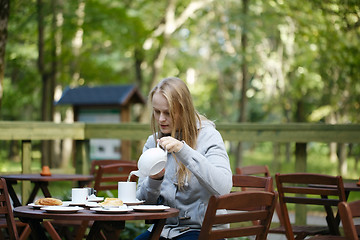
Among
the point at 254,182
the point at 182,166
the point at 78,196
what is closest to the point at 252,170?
the point at 254,182

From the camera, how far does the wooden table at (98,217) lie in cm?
292

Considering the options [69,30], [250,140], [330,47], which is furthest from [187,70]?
[250,140]

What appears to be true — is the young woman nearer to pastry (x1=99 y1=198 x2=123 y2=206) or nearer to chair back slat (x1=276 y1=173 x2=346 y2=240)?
pastry (x1=99 y1=198 x2=123 y2=206)

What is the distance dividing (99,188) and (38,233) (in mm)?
1977

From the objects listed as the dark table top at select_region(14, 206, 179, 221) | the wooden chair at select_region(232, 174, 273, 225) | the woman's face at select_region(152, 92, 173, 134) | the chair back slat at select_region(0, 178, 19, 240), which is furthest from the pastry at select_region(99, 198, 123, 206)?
the wooden chair at select_region(232, 174, 273, 225)

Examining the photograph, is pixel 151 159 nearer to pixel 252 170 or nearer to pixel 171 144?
pixel 171 144

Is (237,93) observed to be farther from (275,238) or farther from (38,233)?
(38,233)

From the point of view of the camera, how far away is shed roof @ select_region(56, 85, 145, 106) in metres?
14.5

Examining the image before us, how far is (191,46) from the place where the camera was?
31984 millimetres

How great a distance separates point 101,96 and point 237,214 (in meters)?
11.9

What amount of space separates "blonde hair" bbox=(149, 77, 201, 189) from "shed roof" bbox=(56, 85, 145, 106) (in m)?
10.9

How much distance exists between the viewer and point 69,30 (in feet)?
44.2

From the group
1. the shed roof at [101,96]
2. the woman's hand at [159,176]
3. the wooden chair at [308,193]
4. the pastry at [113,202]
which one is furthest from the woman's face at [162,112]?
the shed roof at [101,96]

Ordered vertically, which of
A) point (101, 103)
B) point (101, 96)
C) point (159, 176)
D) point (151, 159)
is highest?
point (101, 96)
